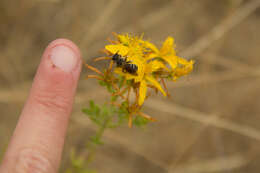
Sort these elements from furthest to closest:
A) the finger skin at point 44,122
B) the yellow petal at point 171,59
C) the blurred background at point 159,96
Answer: the blurred background at point 159,96 < the yellow petal at point 171,59 < the finger skin at point 44,122

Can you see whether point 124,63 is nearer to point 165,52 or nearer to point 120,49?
point 120,49

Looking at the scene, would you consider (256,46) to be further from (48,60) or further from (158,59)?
(48,60)

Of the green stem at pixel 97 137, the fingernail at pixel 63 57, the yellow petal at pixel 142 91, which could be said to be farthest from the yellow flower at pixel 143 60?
the green stem at pixel 97 137

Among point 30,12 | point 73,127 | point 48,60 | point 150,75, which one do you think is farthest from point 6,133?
point 150,75

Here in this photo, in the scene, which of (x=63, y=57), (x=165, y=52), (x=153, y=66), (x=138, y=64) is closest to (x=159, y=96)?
(x=165, y=52)

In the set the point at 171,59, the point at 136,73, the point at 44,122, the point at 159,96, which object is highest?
the point at 159,96

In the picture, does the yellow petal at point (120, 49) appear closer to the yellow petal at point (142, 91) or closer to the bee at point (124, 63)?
the bee at point (124, 63)

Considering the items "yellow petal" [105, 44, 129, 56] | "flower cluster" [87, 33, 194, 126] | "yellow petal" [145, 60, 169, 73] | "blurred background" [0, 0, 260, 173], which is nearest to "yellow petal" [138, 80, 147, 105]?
"flower cluster" [87, 33, 194, 126]
